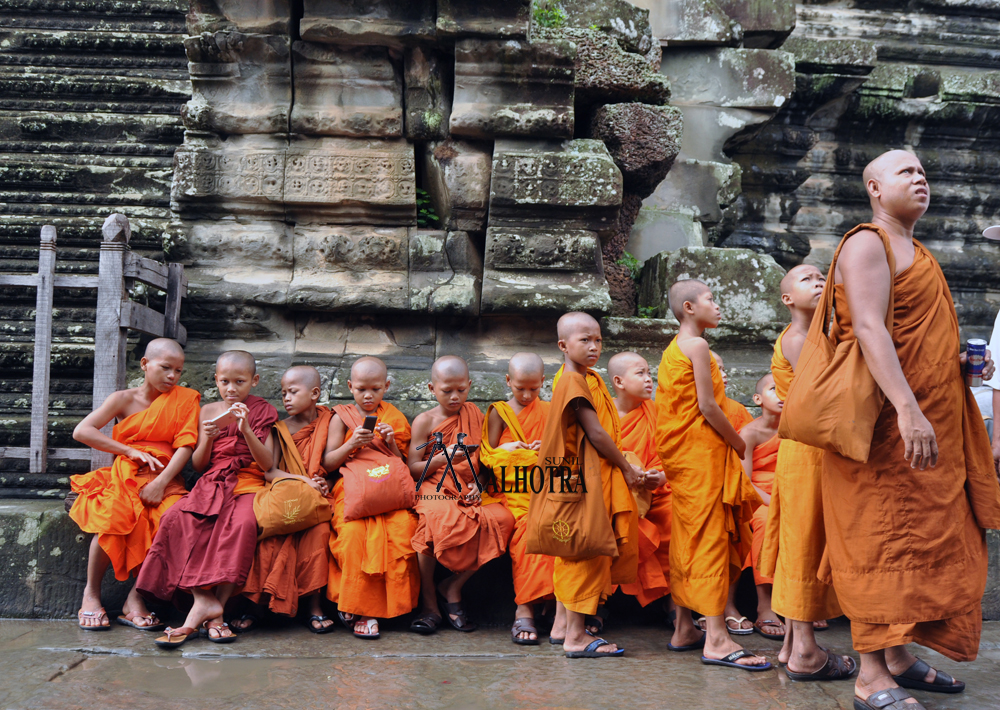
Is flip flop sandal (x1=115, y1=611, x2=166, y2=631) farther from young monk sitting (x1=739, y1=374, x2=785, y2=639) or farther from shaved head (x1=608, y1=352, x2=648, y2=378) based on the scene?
young monk sitting (x1=739, y1=374, x2=785, y2=639)

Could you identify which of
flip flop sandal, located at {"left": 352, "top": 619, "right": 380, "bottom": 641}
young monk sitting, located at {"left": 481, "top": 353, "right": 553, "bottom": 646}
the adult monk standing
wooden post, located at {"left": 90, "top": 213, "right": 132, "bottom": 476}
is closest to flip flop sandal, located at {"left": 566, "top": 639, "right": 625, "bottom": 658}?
young monk sitting, located at {"left": 481, "top": 353, "right": 553, "bottom": 646}

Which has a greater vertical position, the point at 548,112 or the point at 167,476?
the point at 548,112

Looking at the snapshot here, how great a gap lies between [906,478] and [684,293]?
1.16 meters

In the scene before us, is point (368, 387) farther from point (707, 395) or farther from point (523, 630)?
point (707, 395)

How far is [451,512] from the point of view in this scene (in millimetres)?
3533

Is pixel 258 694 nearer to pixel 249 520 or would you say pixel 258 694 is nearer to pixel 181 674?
pixel 181 674

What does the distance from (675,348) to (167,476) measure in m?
2.15

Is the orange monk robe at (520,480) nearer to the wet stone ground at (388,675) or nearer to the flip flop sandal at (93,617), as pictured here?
the wet stone ground at (388,675)

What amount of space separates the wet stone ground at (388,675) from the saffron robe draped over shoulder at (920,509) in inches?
13.8

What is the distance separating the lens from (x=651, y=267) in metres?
4.95

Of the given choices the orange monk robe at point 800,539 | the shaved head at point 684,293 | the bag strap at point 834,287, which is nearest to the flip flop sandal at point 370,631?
the orange monk robe at point 800,539

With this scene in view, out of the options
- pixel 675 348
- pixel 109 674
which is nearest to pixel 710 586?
pixel 675 348

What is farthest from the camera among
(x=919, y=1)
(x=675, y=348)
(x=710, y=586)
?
(x=919, y=1)

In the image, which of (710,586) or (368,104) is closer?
(710,586)
